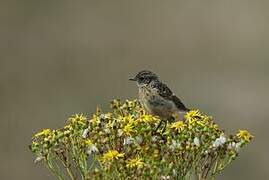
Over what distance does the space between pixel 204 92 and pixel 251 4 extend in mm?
6487

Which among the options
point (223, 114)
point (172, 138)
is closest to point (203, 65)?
point (223, 114)

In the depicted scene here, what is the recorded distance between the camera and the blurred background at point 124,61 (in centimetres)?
2031

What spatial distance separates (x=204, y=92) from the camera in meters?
23.0

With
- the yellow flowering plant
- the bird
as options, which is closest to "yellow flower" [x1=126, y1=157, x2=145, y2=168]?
the yellow flowering plant

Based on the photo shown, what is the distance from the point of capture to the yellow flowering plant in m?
7.02

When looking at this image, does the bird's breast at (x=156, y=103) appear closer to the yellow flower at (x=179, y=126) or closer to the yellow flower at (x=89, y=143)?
the yellow flower at (x=179, y=126)

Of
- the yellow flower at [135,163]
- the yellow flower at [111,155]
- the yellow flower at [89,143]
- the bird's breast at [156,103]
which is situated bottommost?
the yellow flower at [135,163]

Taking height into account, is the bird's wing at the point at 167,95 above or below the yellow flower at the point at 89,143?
above

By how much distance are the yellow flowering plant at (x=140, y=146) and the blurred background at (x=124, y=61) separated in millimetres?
10586

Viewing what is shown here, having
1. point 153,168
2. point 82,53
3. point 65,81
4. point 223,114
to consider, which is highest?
point 82,53

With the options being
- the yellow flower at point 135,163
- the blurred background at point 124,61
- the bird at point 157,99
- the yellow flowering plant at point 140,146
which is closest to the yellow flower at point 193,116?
the yellow flowering plant at point 140,146

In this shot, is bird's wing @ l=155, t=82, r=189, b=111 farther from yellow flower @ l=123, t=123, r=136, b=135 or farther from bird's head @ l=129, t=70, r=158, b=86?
yellow flower @ l=123, t=123, r=136, b=135

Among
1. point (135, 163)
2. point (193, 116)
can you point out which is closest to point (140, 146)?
point (135, 163)

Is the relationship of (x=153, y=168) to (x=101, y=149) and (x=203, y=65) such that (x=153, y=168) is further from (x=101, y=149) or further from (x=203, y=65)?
(x=203, y=65)
